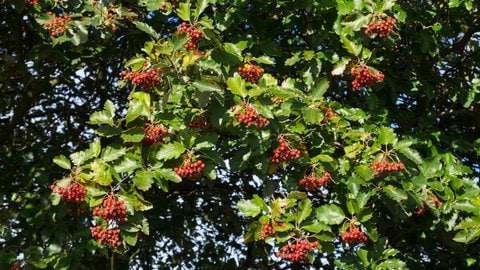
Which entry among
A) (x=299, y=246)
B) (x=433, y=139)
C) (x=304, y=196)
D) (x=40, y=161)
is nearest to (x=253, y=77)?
(x=304, y=196)

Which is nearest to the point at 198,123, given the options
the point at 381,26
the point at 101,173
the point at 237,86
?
the point at 237,86

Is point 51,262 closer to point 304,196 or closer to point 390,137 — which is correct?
point 304,196

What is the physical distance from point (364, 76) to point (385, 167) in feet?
1.96

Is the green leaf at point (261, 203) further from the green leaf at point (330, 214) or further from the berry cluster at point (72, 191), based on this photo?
the berry cluster at point (72, 191)

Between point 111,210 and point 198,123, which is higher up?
point 198,123

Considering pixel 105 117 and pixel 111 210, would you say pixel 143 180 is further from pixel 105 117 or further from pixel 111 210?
pixel 105 117

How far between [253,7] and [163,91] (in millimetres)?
1303

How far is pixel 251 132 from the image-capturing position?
3404 mm

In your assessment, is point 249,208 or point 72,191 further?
point 249,208

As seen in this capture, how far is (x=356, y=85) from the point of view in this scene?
3.86 metres

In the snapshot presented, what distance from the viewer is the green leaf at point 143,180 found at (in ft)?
11.0

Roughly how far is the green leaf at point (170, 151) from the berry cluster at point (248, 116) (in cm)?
35

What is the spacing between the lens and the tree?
343cm

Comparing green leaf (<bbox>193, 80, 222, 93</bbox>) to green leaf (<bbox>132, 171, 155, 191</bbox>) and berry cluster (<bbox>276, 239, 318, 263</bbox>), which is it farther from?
berry cluster (<bbox>276, 239, 318, 263</bbox>)
